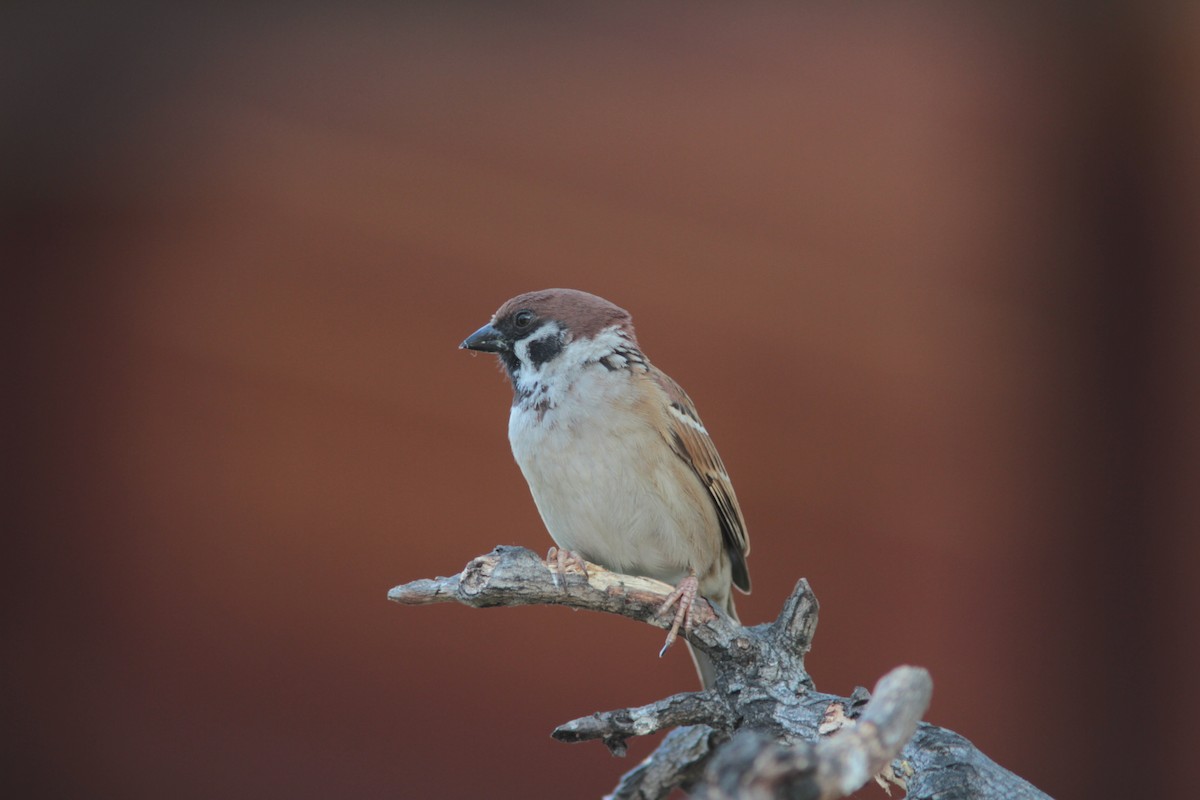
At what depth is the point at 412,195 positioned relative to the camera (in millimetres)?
3979

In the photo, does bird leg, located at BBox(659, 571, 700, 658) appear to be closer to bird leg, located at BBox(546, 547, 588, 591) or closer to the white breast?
bird leg, located at BBox(546, 547, 588, 591)

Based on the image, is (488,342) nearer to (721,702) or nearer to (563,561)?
(563,561)

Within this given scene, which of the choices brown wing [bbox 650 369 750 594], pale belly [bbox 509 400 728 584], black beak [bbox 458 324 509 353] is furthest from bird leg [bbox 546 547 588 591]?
black beak [bbox 458 324 509 353]

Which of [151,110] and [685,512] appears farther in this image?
[151,110]

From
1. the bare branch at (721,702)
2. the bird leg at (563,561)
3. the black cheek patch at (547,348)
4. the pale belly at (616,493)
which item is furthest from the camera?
the black cheek patch at (547,348)

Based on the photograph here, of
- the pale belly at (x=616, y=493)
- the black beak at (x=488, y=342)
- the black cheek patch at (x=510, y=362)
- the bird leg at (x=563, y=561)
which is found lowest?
the bird leg at (x=563, y=561)

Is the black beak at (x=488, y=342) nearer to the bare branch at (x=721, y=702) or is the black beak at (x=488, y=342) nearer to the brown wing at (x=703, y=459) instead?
the brown wing at (x=703, y=459)

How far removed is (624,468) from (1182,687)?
3058 mm

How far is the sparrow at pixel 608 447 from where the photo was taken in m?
2.31

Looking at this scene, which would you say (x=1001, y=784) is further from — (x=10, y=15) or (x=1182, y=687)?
(x=10, y=15)

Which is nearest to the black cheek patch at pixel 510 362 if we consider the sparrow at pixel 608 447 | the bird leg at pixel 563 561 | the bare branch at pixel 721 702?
the sparrow at pixel 608 447

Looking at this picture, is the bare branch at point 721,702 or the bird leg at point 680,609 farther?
the bird leg at point 680,609

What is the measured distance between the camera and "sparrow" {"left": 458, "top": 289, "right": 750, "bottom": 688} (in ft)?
7.57

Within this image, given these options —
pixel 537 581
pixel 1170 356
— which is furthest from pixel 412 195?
pixel 1170 356
